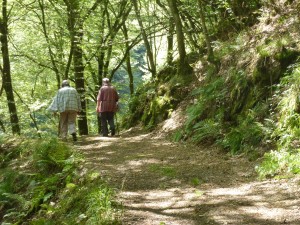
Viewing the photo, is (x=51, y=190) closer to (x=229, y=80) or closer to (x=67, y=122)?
(x=67, y=122)

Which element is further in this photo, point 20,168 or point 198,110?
point 198,110

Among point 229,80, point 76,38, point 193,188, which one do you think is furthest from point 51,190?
point 76,38

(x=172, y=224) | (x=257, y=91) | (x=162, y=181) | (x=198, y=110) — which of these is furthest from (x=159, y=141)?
(x=172, y=224)

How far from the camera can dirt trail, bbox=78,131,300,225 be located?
15.9 feet

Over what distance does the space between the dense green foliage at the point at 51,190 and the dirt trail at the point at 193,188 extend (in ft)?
1.05

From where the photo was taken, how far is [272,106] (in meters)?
8.17

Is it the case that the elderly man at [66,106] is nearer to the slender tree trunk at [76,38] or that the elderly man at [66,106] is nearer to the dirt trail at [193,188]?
the dirt trail at [193,188]

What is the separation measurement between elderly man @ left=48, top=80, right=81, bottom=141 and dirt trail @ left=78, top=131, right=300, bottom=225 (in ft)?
8.82

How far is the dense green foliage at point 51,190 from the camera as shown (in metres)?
5.33

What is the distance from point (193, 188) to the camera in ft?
20.4

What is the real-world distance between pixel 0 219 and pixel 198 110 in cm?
576

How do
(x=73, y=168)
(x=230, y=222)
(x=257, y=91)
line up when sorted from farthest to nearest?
1. (x=257, y=91)
2. (x=73, y=168)
3. (x=230, y=222)

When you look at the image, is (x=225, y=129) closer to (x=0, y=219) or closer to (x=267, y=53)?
(x=267, y=53)

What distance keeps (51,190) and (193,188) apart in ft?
9.79
